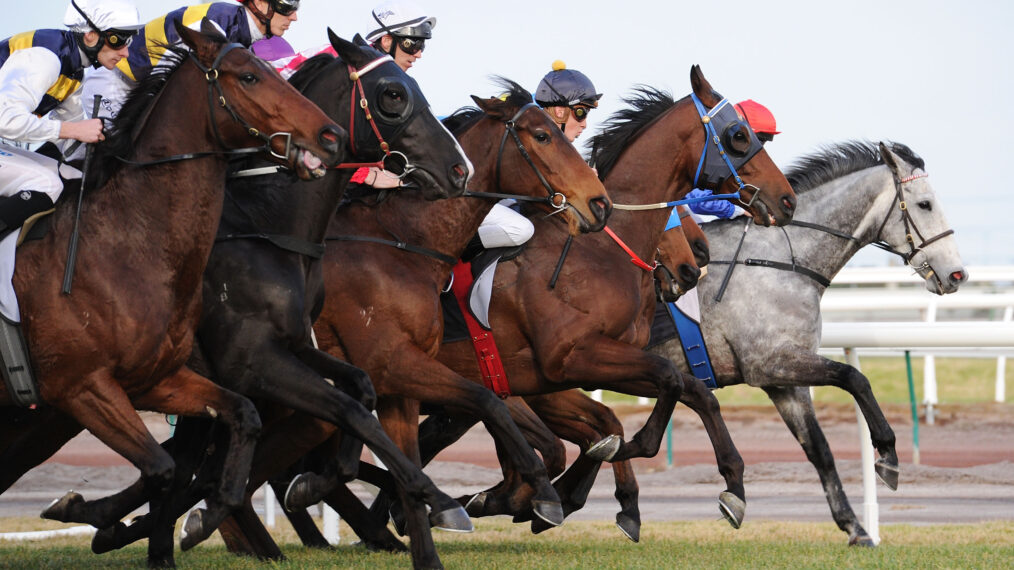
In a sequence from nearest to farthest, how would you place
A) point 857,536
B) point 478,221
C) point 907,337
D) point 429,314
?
point 429,314
point 478,221
point 857,536
point 907,337

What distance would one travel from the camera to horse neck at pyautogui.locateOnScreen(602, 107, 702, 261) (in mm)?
7227

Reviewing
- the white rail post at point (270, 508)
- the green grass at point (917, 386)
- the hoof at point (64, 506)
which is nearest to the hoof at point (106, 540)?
the hoof at point (64, 506)

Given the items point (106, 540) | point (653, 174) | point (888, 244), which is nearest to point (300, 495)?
point (106, 540)

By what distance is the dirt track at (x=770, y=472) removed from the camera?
31.0ft

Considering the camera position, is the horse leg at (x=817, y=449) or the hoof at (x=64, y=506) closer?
the hoof at (x=64, y=506)

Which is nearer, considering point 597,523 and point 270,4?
point 270,4

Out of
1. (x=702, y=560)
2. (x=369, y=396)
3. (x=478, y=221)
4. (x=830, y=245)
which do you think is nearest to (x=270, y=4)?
(x=478, y=221)

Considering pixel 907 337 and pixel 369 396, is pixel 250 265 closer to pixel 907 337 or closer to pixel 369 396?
pixel 369 396

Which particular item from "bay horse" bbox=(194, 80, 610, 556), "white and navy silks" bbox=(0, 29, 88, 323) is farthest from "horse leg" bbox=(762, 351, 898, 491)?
"white and navy silks" bbox=(0, 29, 88, 323)

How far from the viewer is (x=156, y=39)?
5805 millimetres

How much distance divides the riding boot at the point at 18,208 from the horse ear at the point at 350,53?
4.67 ft

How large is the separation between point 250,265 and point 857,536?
3888 millimetres

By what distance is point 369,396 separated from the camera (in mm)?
5359

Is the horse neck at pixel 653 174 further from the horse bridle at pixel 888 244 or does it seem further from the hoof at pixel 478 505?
the hoof at pixel 478 505
